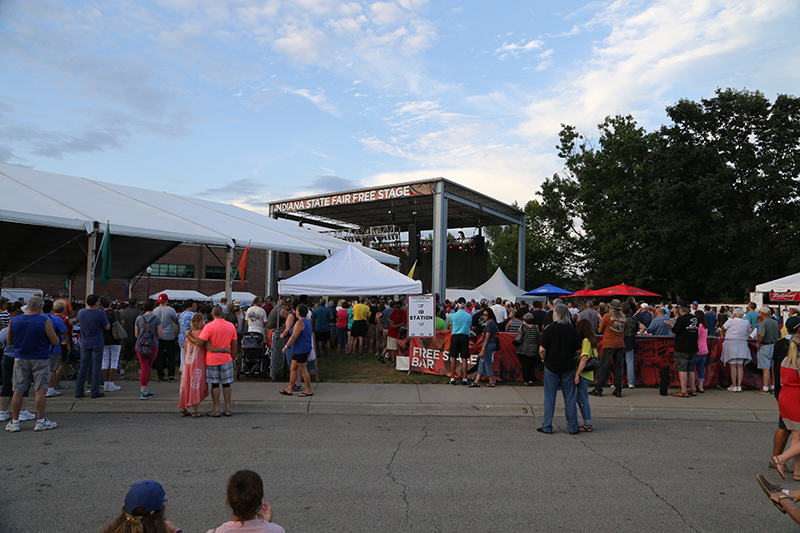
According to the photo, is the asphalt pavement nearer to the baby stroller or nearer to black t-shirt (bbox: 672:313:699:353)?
black t-shirt (bbox: 672:313:699:353)

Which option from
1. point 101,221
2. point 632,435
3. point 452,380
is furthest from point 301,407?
point 101,221

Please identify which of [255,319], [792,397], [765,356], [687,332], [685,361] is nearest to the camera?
[792,397]

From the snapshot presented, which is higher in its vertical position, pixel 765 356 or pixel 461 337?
pixel 461 337

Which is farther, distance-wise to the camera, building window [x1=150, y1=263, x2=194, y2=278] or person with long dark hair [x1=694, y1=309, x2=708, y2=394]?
building window [x1=150, y1=263, x2=194, y2=278]

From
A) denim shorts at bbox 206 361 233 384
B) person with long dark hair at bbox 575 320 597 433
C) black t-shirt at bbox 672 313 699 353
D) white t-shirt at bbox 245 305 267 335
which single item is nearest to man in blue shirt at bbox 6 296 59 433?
denim shorts at bbox 206 361 233 384

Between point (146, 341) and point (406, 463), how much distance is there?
239 inches

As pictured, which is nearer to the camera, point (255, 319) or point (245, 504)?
point (245, 504)

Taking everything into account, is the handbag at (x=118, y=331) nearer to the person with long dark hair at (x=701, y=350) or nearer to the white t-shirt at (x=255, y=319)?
the white t-shirt at (x=255, y=319)

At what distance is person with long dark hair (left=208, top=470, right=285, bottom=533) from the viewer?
2484 millimetres

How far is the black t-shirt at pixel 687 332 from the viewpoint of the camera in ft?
33.6

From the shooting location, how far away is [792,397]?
5.32 m

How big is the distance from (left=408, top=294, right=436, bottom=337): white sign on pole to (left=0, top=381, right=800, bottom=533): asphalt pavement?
2396 millimetres

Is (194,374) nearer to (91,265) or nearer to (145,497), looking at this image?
(145,497)

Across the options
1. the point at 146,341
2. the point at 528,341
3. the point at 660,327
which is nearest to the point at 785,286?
the point at 660,327
